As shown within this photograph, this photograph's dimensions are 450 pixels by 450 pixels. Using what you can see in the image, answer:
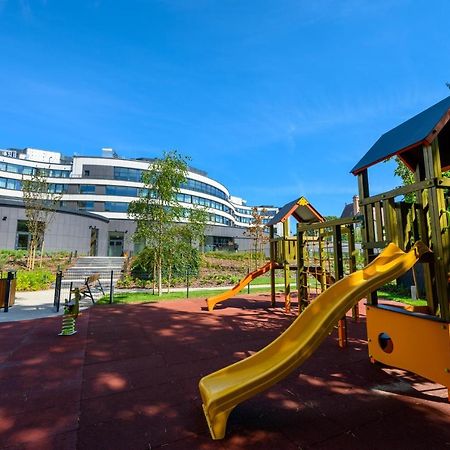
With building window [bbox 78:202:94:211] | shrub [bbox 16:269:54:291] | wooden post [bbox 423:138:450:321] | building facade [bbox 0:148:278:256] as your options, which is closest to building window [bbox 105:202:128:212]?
building facade [bbox 0:148:278:256]

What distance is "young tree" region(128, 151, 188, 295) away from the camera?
15.4m

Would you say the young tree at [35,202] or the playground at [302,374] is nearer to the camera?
the playground at [302,374]

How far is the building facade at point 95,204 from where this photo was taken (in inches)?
1228

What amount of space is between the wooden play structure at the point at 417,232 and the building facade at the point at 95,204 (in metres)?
27.7

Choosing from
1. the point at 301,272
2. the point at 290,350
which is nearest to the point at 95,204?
the point at 301,272

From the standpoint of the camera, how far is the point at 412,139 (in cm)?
467

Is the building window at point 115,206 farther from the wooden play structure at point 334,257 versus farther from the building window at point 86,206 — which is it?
the wooden play structure at point 334,257

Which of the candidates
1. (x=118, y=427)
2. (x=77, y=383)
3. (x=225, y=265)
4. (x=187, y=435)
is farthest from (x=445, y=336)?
(x=225, y=265)

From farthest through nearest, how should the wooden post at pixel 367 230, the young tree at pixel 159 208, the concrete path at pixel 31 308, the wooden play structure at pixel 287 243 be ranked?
the young tree at pixel 159 208 < the wooden play structure at pixel 287 243 < the concrete path at pixel 31 308 < the wooden post at pixel 367 230

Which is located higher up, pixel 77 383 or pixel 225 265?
pixel 225 265

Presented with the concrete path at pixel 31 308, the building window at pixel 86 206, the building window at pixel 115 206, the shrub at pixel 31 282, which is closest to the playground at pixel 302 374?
the concrete path at pixel 31 308

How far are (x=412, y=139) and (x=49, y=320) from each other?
415 inches

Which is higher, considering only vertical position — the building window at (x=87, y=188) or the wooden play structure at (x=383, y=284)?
the building window at (x=87, y=188)

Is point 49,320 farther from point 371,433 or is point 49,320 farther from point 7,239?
point 7,239
